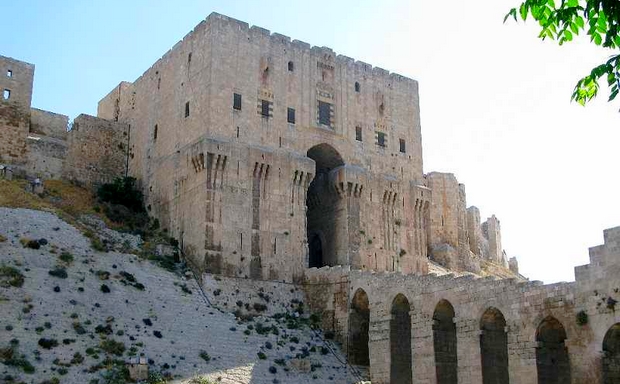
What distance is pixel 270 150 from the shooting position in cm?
4175

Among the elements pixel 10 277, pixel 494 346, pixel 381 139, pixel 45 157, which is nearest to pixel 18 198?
pixel 45 157

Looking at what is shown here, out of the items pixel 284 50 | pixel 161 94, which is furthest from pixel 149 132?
pixel 284 50

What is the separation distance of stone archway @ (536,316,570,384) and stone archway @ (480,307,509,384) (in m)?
2.21

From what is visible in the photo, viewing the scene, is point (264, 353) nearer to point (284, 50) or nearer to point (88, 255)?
point (88, 255)

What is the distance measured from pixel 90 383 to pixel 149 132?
23.2 meters

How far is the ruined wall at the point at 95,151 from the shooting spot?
46500mm

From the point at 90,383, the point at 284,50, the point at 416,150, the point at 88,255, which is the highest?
the point at 284,50

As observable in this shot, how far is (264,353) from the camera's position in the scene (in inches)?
1284

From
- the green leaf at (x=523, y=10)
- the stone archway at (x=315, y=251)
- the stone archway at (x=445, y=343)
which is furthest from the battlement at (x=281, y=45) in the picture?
the green leaf at (x=523, y=10)

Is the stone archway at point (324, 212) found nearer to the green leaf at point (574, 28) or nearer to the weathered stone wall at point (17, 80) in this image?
the weathered stone wall at point (17, 80)

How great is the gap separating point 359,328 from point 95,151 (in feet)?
67.6

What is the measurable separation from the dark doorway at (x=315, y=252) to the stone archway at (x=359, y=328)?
8.81 metres

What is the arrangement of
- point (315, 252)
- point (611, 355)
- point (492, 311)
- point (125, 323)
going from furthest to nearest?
point (315, 252) < point (125, 323) < point (492, 311) < point (611, 355)

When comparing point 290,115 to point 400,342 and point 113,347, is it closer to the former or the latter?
point 400,342
